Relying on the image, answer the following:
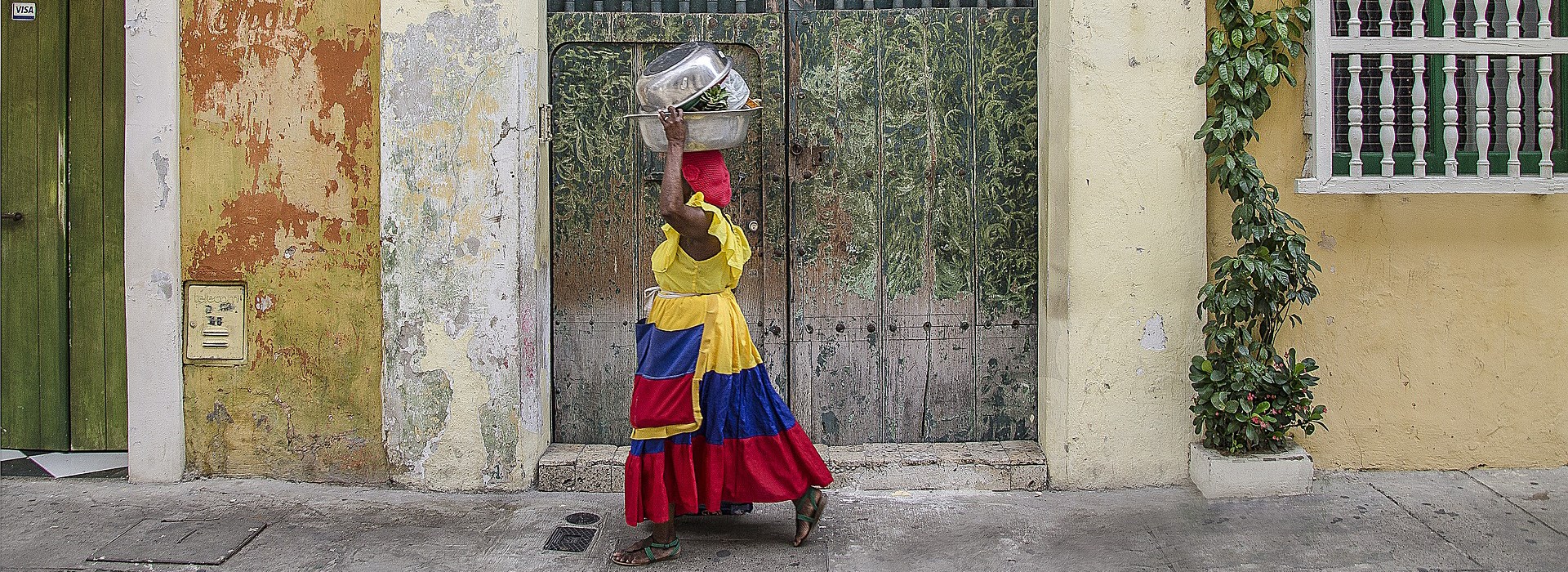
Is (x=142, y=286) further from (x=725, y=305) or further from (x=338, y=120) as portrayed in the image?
(x=725, y=305)

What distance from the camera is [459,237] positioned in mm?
4789

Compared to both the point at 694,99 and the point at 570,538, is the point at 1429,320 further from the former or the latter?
the point at 570,538

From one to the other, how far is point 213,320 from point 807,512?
2.58 m

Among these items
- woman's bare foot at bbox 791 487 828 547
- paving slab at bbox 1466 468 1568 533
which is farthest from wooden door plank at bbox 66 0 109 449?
paving slab at bbox 1466 468 1568 533

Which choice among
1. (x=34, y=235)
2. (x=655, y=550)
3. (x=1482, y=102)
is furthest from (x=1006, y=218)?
(x=34, y=235)

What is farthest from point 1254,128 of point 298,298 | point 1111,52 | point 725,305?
point 298,298

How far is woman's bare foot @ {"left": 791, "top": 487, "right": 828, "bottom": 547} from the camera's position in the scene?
4.24 m

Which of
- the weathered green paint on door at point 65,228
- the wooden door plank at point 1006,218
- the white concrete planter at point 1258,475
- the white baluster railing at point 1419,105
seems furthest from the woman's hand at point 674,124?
the white baluster railing at point 1419,105

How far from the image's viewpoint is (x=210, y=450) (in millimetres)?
4980

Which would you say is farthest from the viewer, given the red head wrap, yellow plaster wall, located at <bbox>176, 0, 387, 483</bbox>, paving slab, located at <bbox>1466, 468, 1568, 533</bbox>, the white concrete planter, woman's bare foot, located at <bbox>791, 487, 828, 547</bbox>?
yellow plaster wall, located at <bbox>176, 0, 387, 483</bbox>

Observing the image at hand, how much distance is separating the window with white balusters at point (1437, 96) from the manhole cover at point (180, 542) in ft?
13.8

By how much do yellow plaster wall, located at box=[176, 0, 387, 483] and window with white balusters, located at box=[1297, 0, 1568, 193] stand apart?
377 cm

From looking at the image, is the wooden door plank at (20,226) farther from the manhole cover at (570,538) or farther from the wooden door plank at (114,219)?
the manhole cover at (570,538)

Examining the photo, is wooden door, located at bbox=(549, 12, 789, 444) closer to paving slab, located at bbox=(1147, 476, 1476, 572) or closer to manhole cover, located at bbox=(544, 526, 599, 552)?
manhole cover, located at bbox=(544, 526, 599, 552)
